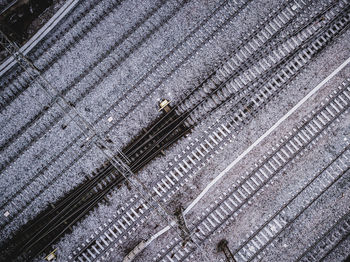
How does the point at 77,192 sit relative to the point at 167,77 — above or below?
below

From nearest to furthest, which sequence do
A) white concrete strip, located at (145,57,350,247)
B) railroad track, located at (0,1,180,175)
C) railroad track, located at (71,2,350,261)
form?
white concrete strip, located at (145,57,350,247) → railroad track, located at (71,2,350,261) → railroad track, located at (0,1,180,175)

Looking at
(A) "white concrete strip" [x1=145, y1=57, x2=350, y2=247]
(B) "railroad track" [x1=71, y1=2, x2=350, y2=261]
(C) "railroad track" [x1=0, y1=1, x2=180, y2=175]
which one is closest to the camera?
A: (A) "white concrete strip" [x1=145, y1=57, x2=350, y2=247]

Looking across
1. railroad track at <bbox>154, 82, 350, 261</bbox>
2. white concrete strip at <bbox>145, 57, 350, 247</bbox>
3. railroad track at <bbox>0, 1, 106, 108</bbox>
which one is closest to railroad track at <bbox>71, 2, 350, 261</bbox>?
white concrete strip at <bbox>145, 57, 350, 247</bbox>

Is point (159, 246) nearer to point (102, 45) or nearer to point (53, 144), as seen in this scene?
point (53, 144)

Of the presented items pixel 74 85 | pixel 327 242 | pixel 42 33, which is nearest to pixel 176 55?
pixel 74 85

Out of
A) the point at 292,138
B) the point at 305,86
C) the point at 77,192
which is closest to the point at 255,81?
the point at 305,86

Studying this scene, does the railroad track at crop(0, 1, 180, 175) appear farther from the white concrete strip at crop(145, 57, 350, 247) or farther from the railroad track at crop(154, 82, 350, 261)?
the railroad track at crop(154, 82, 350, 261)

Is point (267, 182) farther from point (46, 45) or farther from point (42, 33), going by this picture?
point (42, 33)
